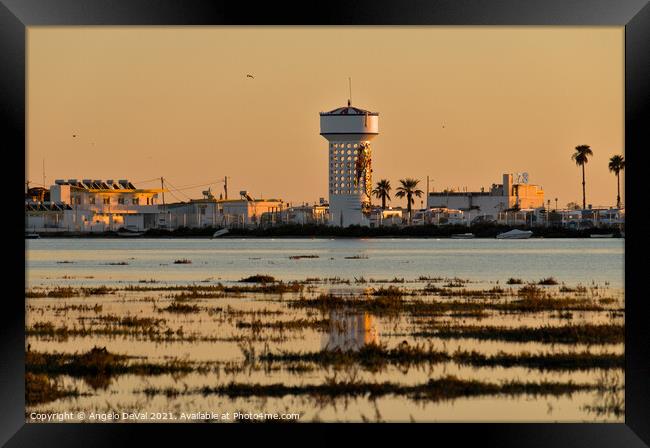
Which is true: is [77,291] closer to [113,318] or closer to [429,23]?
[113,318]

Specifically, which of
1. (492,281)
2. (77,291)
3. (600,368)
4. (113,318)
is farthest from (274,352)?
(492,281)

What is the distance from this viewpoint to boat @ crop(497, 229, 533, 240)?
16538 cm

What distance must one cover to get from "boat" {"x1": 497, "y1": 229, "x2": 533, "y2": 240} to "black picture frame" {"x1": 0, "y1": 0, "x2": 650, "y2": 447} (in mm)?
152804

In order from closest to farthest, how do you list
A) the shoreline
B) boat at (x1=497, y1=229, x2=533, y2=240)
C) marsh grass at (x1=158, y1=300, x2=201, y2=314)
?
marsh grass at (x1=158, y1=300, x2=201, y2=314)
boat at (x1=497, y1=229, x2=533, y2=240)
the shoreline

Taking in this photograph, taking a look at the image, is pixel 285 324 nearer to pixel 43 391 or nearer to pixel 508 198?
pixel 43 391

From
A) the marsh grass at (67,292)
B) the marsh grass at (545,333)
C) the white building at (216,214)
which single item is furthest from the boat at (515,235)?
the marsh grass at (545,333)

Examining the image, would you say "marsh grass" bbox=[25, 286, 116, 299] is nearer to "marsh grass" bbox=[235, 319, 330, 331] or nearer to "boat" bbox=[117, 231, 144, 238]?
"marsh grass" bbox=[235, 319, 330, 331]

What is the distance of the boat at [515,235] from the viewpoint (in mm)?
165375

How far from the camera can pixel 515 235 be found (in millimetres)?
165375

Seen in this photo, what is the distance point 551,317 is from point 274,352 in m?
10.3

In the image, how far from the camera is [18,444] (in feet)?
42.7

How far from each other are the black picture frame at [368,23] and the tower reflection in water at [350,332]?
1173cm

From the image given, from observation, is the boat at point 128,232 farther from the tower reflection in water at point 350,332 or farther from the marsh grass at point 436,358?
the marsh grass at point 436,358

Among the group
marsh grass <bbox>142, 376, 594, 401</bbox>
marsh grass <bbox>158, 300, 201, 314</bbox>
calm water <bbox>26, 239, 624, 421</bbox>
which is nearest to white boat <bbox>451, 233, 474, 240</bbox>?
calm water <bbox>26, 239, 624, 421</bbox>
